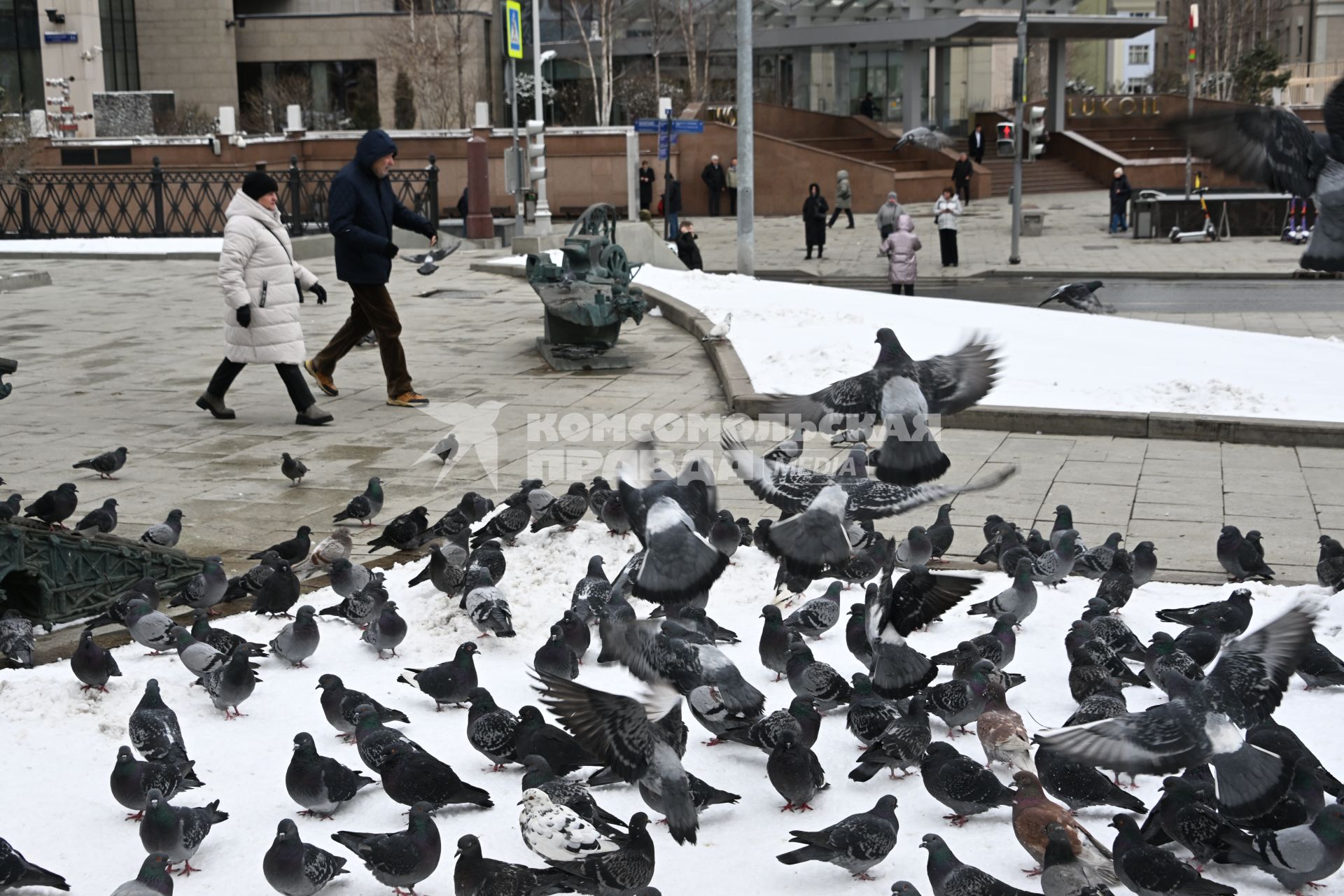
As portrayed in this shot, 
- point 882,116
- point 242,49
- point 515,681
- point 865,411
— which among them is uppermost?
point 242,49

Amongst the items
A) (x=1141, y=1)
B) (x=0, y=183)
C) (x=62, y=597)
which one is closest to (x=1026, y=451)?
(x=62, y=597)

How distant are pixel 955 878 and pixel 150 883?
7.14ft

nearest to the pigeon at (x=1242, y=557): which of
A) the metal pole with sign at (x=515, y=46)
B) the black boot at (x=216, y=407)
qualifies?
the black boot at (x=216, y=407)

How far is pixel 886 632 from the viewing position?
5.56 metres

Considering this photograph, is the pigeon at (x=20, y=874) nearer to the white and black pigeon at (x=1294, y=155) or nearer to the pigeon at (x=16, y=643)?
the pigeon at (x=16, y=643)

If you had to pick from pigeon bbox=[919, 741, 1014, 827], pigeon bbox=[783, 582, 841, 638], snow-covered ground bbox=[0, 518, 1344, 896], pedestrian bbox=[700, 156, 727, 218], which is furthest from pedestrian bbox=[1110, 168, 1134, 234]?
pigeon bbox=[919, 741, 1014, 827]

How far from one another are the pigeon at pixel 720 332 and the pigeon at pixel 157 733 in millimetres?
8595

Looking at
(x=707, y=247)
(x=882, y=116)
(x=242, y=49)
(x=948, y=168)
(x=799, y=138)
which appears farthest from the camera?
(x=242, y=49)

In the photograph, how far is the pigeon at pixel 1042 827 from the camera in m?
3.89

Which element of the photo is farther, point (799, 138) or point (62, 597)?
point (799, 138)

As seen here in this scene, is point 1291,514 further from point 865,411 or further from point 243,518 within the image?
point 243,518

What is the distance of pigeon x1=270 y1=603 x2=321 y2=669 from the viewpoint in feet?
18.3

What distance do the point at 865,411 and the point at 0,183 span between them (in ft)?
81.9

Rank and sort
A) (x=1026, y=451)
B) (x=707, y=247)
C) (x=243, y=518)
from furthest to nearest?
1. (x=707, y=247)
2. (x=1026, y=451)
3. (x=243, y=518)
